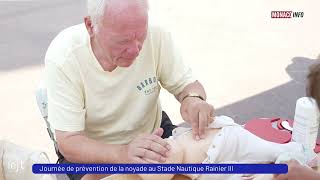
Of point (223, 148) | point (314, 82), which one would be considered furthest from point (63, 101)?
point (314, 82)

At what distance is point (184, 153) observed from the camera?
133 centimetres

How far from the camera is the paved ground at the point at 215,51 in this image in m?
3.22

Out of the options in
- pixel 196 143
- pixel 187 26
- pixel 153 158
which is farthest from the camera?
pixel 187 26

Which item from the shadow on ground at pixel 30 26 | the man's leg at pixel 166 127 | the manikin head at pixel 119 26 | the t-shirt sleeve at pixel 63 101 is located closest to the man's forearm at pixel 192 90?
the man's leg at pixel 166 127

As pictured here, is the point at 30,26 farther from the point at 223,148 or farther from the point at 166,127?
the point at 223,148

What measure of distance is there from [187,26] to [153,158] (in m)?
3.35

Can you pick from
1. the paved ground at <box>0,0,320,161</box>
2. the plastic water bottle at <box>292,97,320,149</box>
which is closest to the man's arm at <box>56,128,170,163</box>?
the plastic water bottle at <box>292,97,320,149</box>

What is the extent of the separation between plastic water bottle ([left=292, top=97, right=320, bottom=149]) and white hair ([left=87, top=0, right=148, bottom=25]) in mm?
645

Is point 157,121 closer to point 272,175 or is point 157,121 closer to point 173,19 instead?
point 272,175

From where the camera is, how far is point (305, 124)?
5.06 feet

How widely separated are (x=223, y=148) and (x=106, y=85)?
0.44 metres

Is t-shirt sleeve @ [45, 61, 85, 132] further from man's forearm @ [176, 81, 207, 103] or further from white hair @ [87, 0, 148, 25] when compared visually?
man's forearm @ [176, 81, 207, 103]

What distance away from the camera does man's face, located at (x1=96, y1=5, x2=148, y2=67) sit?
130 centimetres

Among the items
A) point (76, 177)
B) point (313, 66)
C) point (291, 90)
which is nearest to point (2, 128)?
point (76, 177)
